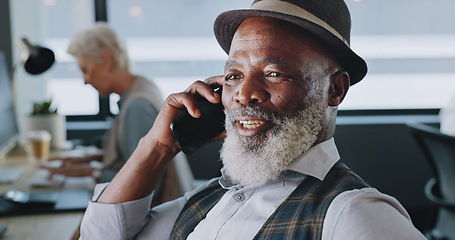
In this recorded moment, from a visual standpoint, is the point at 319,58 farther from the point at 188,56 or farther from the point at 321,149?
the point at 188,56

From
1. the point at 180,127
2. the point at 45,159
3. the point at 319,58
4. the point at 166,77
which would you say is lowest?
the point at 45,159

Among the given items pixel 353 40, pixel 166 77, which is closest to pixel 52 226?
pixel 166 77

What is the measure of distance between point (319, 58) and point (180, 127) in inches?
18.5

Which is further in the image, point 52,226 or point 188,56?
point 188,56

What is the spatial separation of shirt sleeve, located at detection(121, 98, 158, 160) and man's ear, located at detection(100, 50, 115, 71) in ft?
1.35

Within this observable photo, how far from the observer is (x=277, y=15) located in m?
1.03

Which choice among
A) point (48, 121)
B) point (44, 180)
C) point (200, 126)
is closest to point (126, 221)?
point (200, 126)

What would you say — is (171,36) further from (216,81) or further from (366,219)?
(366,219)

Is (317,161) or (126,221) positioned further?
(126,221)

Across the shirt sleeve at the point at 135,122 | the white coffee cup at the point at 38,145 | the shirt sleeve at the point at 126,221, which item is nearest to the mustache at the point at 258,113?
the shirt sleeve at the point at 126,221

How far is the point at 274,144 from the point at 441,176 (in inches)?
62.6

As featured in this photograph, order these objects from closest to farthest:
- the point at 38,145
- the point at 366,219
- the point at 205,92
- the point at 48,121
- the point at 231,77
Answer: the point at 366,219 → the point at 231,77 → the point at 205,92 → the point at 38,145 → the point at 48,121

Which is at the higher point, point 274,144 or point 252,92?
point 252,92

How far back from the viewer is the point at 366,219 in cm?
83
